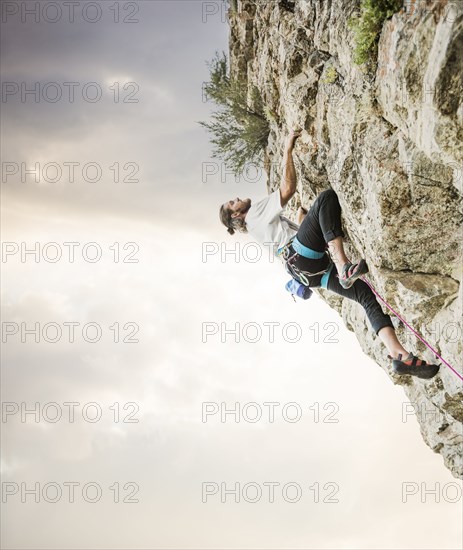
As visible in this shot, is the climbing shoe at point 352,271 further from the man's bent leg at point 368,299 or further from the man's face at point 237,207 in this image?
the man's face at point 237,207

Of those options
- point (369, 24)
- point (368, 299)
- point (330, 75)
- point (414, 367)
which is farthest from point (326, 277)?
point (369, 24)

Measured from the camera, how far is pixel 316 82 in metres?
7.11

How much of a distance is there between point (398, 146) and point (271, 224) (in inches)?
89.0

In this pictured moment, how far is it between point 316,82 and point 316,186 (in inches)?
71.3

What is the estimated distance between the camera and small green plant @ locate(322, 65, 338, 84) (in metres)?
6.51

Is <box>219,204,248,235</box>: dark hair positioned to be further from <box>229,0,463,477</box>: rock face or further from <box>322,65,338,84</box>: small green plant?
<box>322,65,338,84</box>: small green plant

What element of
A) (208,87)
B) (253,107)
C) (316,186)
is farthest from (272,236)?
(208,87)

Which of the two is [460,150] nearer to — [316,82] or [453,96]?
[453,96]

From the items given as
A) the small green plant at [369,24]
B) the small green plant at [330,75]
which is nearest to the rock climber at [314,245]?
the small green plant at [330,75]

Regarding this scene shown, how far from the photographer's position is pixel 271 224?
684cm

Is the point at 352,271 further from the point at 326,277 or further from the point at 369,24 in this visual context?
the point at 369,24

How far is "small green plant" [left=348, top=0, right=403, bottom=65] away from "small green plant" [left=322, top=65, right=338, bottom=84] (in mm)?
1106

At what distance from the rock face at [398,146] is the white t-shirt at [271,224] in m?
0.91

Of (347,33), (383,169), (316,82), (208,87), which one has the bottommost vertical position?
(383,169)
